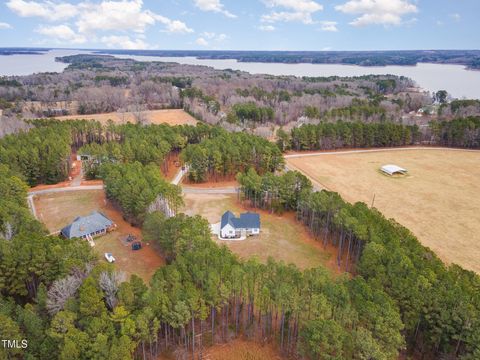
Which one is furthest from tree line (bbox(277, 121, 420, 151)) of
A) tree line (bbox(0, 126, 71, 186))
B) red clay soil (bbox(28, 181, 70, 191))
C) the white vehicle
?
the white vehicle

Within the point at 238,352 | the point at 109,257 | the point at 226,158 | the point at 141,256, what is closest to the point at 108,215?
the point at 109,257

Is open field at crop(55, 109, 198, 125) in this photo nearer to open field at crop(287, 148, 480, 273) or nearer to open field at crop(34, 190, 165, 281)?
open field at crop(287, 148, 480, 273)

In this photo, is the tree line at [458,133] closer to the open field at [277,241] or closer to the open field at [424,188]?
the open field at [424,188]

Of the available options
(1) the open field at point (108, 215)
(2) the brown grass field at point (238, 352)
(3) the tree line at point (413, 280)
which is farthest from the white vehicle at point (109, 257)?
(3) the tree line at point (413, 280)

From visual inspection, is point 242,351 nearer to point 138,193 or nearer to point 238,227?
point 238,227

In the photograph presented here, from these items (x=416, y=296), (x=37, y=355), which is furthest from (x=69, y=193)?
(x=416, y=296)

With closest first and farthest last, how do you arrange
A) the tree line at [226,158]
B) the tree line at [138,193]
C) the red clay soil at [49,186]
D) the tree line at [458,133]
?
the tree line at [138,193], the red clay soil at [49,186], the tree line at [226,158], the tree line at [458,133]
